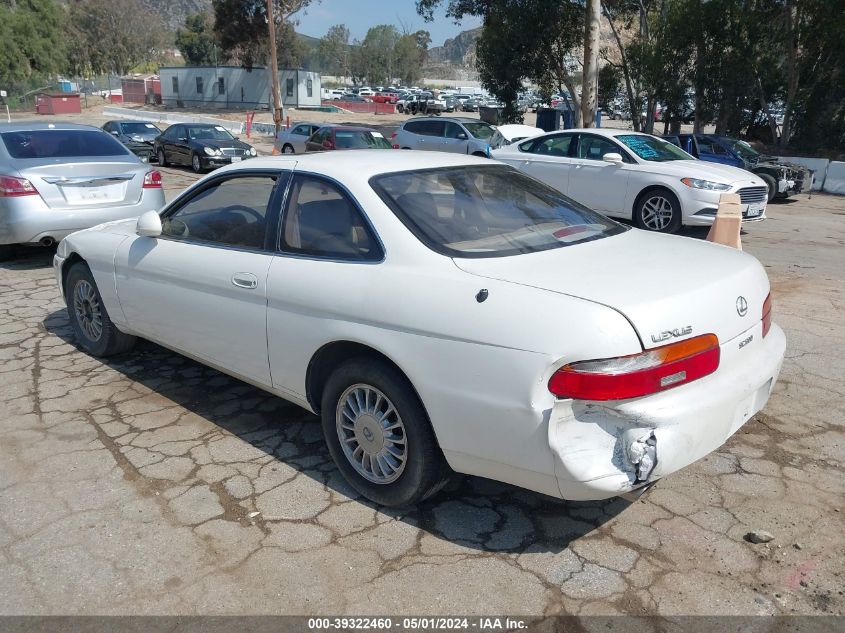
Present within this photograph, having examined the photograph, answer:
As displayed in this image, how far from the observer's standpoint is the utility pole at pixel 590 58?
17734 millimetres

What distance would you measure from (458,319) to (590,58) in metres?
17.3

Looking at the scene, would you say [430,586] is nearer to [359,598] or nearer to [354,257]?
[359,598]

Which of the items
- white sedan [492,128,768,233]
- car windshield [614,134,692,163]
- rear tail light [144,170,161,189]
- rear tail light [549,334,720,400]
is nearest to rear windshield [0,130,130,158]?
rear tail light [144,170,161,189]

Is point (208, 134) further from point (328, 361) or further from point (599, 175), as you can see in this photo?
point (328, 361)

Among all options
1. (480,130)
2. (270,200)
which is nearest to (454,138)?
(480,130)

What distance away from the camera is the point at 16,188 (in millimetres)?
7234

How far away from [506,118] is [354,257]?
27.3 meters

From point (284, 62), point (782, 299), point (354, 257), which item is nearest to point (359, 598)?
point (354, 257)

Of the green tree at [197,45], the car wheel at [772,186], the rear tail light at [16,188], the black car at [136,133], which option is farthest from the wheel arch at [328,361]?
the green tree at [197,45]

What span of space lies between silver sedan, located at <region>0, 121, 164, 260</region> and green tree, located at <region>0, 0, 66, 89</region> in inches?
1958

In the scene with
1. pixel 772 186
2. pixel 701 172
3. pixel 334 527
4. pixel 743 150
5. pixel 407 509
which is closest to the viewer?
pixel 334 527

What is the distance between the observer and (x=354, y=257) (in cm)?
327

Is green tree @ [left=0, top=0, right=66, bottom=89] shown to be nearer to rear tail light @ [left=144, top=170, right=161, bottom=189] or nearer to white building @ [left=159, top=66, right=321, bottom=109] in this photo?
white building @ [left=159, top=66, right=321, bottom=109]

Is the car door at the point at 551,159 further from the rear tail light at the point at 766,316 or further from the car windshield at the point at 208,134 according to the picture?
the car windshield at the point at 208,134
